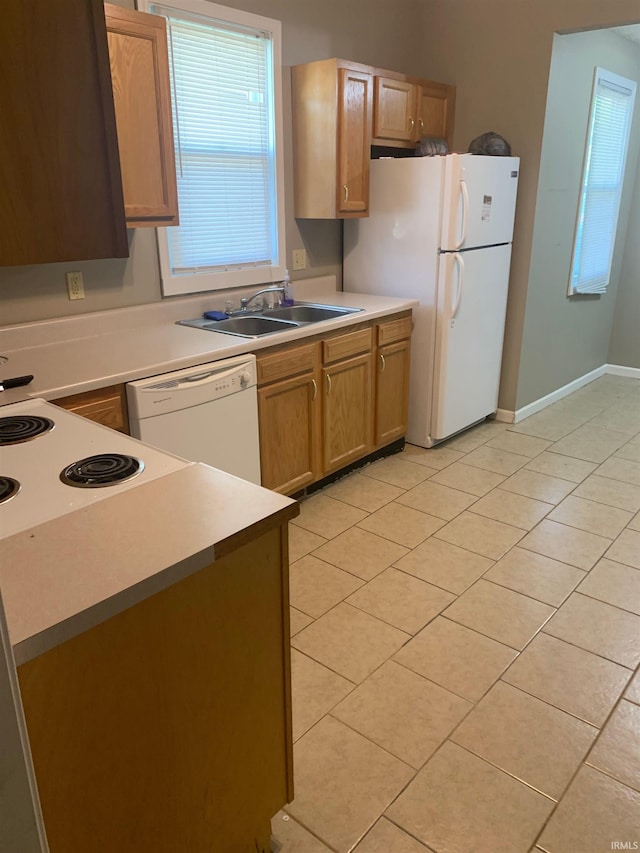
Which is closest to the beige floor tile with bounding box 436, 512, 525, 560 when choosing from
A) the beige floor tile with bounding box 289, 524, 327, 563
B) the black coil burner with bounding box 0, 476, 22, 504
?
the beige floor tile with bounding box 289, 524, 327, 563

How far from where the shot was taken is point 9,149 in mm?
738

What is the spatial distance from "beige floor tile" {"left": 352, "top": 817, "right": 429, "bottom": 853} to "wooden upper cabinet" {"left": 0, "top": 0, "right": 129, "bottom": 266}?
1464mm

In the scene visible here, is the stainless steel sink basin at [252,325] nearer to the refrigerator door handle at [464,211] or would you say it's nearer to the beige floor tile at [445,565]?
the refrigerator door handle at [464,211]

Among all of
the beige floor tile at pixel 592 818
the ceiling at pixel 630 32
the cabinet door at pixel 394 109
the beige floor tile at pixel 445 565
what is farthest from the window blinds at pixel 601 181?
the beige floor tile at pixel 592 818

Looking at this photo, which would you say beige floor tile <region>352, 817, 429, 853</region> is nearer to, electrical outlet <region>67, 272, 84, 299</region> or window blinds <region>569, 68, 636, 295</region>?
electrical outlet <region>67, 272, 84, 299</region>

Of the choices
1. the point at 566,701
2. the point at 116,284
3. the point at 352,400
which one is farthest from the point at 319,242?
the point at 566,701

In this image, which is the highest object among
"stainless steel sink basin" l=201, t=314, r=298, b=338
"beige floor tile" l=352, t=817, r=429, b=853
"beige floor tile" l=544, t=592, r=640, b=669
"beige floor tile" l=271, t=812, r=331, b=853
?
"stainless steel sink basin" l=201, t=314, r=298, b=338

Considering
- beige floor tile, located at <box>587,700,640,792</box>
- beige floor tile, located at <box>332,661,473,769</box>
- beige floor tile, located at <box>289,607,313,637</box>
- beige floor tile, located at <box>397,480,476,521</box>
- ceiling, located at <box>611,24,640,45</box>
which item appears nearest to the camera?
beige floor tile, located at <box>587,700,640,792</box>

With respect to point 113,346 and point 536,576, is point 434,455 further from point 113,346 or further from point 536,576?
point 113,346

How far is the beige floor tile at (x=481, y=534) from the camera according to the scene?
2.83 meters

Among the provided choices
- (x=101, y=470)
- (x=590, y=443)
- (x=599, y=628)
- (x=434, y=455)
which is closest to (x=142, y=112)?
(x=101, y=470)

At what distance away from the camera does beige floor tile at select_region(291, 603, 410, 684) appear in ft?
7.00

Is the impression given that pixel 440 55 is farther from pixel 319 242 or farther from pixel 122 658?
pixel 122 658

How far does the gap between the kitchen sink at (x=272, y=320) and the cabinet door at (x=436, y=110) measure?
1349mm
